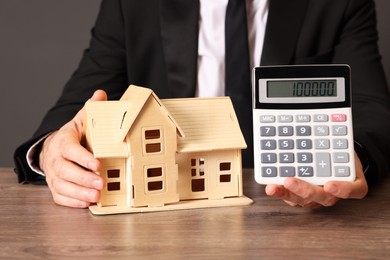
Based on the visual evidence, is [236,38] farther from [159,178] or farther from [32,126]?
[32,126]

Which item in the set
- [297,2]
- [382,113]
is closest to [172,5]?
[297,2]

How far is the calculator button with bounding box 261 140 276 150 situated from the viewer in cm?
108

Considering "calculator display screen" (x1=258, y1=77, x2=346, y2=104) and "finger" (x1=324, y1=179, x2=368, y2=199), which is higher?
"calculator display screen" (x1=258, y1=77, x2=346, y2=104)

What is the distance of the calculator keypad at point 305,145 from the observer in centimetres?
106

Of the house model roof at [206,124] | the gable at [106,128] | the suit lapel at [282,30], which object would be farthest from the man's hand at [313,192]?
the suit lapel at [282,30]

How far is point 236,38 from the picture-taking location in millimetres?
1585

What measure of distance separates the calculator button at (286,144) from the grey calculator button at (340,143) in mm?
60

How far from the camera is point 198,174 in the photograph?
113cm

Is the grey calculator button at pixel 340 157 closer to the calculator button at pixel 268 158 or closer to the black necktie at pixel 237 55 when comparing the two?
the calculator button at pixel 268 158

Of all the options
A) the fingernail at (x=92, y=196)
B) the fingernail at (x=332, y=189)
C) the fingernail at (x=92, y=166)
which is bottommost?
the fingernail at (x=92, y=196)

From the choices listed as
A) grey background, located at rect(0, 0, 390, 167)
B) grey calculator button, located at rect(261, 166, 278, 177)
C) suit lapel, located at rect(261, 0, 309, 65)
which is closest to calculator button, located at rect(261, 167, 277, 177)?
grey calculator button, located at rect(261, 166, 278, 177)

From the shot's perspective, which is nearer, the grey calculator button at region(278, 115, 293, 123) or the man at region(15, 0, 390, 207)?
the grey calculator button at region(278, 115, 293, 123)

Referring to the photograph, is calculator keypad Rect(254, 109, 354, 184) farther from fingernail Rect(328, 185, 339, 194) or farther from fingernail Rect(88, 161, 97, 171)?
fingernail Rect(88, 161, 97, 171)

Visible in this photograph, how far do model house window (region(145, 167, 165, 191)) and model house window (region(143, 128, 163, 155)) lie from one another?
0.03m
